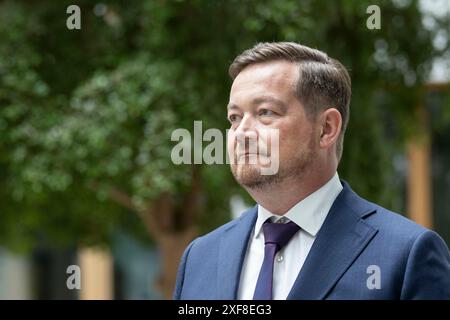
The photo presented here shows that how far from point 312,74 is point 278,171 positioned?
0.23 meters

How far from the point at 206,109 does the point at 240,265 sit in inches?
167

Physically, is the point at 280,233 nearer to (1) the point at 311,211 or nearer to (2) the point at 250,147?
(1) the point at 311,211

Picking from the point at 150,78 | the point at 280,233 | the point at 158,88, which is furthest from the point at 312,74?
the point at 150,78

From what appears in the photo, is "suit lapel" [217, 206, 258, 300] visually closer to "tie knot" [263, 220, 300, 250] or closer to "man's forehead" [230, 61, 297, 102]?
"tie knot" [263, 220, 300, 250]

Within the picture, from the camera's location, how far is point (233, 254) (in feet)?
5.89

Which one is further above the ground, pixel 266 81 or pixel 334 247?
pixel 266 81

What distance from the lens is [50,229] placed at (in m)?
8.54

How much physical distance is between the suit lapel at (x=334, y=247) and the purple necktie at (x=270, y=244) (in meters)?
0.06

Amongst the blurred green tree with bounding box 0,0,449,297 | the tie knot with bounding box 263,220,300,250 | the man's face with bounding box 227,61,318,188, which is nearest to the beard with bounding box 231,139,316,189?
the man's face with bounding box 227,61,318,188

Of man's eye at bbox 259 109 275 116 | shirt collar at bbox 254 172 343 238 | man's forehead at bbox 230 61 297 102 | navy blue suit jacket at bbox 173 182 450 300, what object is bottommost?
navy blue suit jacket at bbox 173 182 450 300

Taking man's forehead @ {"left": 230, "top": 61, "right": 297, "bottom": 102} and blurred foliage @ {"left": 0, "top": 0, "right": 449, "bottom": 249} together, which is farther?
blurred foliage @ {"left": 0, "top": 0, "right": 449, "bottom": 249}

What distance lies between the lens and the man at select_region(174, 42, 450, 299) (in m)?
1.67

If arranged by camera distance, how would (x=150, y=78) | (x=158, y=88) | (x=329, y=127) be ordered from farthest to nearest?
(x=150, y=78)
(x=158, y=88)
(x=329, y=127)
